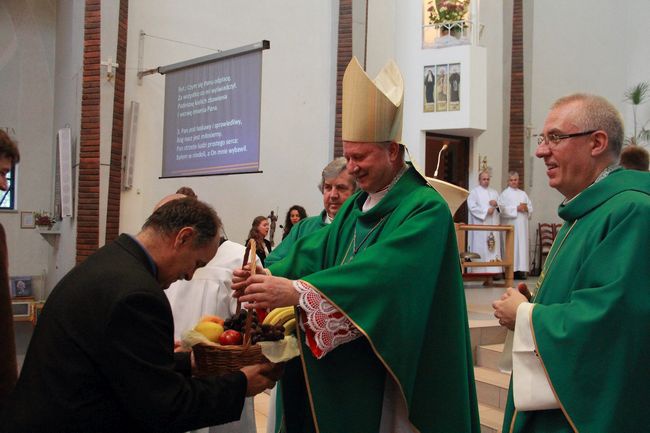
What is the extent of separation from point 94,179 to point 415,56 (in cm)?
540

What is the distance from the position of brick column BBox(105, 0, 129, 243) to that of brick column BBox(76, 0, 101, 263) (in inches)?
9.8

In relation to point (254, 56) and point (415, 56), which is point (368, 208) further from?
point (415, 56)

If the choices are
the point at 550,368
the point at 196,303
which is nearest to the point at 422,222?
the point at 550,368

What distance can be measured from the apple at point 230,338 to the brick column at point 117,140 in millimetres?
A: 8036

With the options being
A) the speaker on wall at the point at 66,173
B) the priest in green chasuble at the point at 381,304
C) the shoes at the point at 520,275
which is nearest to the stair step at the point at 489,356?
the priest in green chasuble at the point at 381,304

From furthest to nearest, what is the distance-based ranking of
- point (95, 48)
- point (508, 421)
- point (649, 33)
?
point (649, 33) → point (95, 48) → point (508, 421)

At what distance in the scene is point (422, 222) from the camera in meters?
2.20

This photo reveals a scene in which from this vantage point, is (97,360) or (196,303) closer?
(97,360)

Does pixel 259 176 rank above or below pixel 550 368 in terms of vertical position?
above

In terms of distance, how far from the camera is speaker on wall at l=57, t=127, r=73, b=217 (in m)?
9.73

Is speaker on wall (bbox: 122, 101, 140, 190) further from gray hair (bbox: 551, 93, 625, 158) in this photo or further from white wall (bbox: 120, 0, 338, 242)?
gray hair (bbox: 551, 93, 625, 158)

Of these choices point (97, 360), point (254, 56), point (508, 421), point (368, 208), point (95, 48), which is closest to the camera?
point (97, 360)

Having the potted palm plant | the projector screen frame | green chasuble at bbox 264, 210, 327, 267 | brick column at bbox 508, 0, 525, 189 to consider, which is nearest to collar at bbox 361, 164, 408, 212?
green chasuble at bbox 264, 210, 327, 267

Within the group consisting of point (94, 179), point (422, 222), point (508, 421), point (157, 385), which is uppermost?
point (94, 179)
